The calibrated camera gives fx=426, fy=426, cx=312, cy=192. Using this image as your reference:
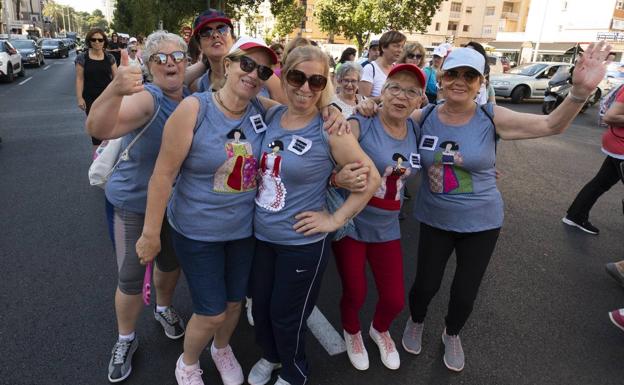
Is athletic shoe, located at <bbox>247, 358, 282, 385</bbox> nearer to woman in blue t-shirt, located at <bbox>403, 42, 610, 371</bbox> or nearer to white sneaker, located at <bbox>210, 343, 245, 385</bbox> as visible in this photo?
white sneaker, located at <bbox>210, 343, 245, 385</bbox>

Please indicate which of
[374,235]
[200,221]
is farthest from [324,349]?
[200,221]

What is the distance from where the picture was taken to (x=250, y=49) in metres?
2.00

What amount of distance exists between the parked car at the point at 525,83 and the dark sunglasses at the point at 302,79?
1603cm

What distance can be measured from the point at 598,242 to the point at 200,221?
15.0 feet

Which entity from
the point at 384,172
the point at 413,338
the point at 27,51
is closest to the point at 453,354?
the point at 413,338

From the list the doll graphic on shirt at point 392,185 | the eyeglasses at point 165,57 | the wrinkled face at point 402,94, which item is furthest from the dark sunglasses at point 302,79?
the eyeglasses at point 165,57

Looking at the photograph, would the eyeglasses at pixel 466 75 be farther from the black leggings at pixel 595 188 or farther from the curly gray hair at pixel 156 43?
the black leggings at pixel 595 188

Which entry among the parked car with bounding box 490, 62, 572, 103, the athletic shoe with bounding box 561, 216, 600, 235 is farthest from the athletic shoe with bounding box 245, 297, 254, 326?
the parked car with bounding box 490, 62, 572, 103

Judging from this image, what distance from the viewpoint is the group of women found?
1.99m

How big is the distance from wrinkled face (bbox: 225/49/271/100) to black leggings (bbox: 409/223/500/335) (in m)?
1.36

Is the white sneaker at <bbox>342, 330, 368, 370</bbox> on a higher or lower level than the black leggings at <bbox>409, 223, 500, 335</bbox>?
lower

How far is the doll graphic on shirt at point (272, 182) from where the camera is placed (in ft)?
6.56

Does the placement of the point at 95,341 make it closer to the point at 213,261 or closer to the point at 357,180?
the point at 213,261

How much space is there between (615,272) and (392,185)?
2798mm
